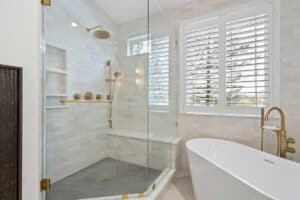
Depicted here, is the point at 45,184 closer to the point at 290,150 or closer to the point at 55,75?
the point at 55,75

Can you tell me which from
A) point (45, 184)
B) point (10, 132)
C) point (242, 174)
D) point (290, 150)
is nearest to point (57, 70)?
point (10, 132)

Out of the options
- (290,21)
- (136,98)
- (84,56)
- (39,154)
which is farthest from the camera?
(136,98)

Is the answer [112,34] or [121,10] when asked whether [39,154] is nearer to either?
[112,34]

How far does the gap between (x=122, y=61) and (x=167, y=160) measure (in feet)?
5.00

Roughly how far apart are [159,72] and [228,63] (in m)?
0.94

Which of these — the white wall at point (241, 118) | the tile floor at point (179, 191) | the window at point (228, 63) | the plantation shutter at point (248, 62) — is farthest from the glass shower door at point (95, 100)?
the plantation shutter at point (248, 62)

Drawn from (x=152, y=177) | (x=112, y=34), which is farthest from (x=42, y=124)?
(x=112, y=34)

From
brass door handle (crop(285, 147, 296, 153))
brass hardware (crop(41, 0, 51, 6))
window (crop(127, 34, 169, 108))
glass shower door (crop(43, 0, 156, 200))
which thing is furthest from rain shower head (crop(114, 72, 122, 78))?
brass door handle (crop(285, 147, 296, 153))

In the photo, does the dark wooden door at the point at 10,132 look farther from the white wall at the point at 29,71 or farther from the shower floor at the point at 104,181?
the shower floor at the point at 104,181

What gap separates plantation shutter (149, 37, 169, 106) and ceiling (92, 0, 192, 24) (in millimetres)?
417

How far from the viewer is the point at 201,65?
8.41 ft

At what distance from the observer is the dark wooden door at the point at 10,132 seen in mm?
1297

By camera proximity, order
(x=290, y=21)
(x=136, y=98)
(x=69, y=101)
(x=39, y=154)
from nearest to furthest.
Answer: (x=39, y=154) → (x=290, y=21) → (x=69, y=101) → (x=136, y=98)

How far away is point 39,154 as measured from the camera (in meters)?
1.53
